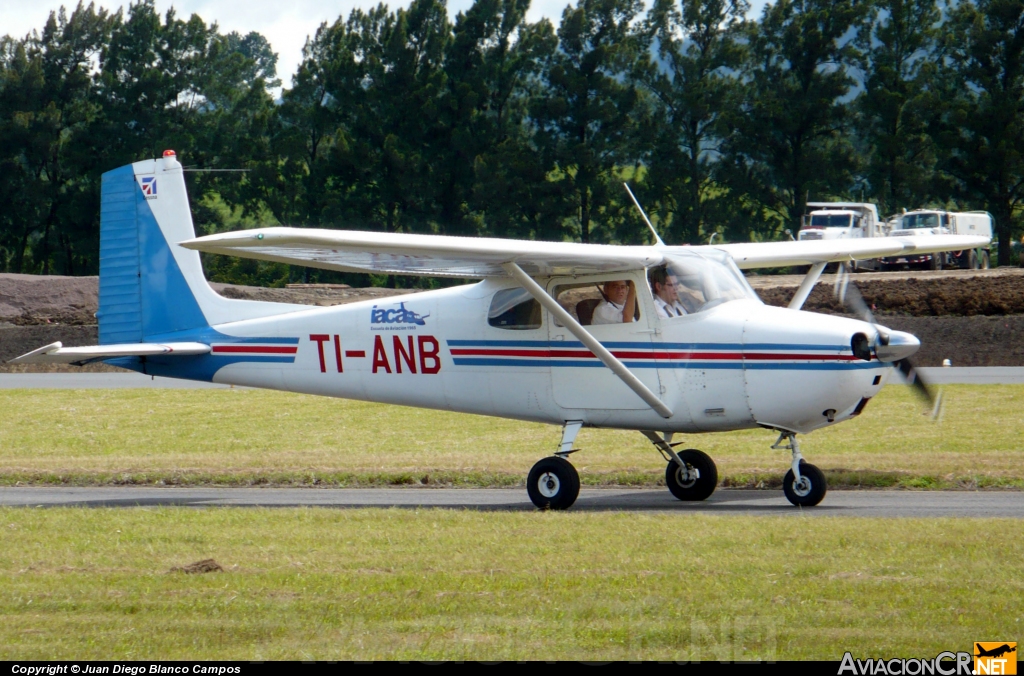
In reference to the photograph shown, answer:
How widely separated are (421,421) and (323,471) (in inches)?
206

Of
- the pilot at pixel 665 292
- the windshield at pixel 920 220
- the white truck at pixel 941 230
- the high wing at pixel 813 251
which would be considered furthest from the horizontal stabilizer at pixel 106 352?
the windshield at pixel 920 220

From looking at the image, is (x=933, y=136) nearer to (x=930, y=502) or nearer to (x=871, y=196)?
(x=871, y=196)

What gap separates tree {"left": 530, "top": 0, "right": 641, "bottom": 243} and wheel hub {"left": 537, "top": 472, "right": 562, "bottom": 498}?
32.9 metres

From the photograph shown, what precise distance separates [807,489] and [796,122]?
36.6 meters

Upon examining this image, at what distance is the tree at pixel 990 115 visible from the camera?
44562 mm

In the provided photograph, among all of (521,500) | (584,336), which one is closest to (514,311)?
(584,336)

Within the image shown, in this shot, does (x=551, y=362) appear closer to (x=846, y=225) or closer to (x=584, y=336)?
(x=584, y=336)

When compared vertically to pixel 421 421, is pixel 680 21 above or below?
above

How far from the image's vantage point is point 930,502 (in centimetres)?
1115

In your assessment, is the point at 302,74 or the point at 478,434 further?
the point at 302,74

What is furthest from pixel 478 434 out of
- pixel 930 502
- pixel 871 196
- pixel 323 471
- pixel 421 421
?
pixel 871 196

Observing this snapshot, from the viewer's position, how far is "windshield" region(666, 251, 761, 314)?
11.3 m

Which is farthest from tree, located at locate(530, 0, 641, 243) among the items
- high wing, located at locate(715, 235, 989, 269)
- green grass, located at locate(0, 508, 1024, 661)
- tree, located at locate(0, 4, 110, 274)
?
green grass, located at locate(0, 508, 1024, 661)

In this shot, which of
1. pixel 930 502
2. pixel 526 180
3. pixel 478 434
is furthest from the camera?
pixel 526 180
